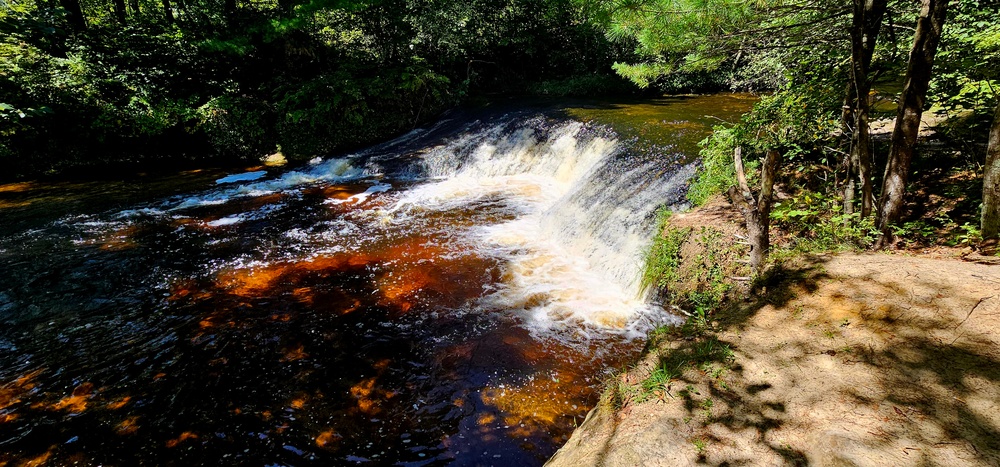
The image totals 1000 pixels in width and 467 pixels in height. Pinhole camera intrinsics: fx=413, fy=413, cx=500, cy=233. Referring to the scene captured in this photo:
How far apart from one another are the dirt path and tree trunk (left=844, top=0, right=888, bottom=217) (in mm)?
957

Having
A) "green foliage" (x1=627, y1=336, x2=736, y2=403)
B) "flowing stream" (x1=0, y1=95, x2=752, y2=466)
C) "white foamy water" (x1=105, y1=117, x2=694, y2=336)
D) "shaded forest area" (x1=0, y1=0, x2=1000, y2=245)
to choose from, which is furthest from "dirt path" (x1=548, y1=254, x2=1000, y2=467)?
"white foamy water" (x1=105, y1=117, x2=694, y2=336)

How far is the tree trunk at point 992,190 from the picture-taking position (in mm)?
2820

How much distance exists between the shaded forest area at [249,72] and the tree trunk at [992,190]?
7.77 m

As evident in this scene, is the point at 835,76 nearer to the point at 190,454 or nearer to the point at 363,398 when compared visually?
the point at 363,398

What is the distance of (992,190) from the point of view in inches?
118

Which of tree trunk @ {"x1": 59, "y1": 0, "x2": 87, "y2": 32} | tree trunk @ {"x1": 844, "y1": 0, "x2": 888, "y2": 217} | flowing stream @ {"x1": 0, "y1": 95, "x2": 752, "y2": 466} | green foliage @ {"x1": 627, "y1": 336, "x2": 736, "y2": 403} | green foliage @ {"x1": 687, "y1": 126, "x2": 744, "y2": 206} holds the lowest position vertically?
flowing stream @ {"x1": 0, "y1": 95, "x2": 752, "y2": 466}

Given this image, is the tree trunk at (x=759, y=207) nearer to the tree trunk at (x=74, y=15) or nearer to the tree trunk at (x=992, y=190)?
the tree trunk at (x=992, y=190)

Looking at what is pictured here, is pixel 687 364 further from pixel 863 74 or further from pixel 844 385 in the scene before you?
pixel 863 74

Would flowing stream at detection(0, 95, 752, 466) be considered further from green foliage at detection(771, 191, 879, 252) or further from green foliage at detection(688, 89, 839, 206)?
green foliage at detection(771, 191, 879, 252)

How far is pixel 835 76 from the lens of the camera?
4.32 meters

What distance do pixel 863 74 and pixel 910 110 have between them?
1.54 feet

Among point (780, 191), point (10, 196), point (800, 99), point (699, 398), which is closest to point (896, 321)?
point (699, 398)

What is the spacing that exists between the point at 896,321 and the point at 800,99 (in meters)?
3.01

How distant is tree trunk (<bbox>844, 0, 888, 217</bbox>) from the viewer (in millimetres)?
3297
